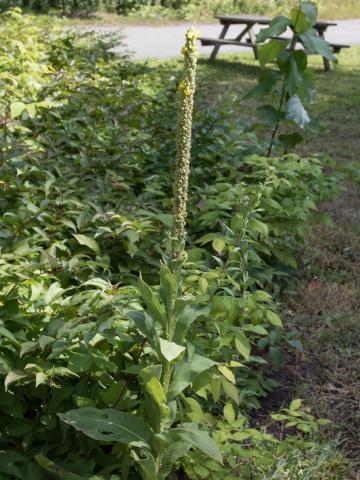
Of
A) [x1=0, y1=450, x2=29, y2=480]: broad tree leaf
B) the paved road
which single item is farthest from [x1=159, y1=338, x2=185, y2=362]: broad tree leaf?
the paved road

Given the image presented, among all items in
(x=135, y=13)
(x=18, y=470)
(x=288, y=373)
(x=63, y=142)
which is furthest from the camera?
(x=135, y=13)

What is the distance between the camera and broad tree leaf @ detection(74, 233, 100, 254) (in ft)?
10.4

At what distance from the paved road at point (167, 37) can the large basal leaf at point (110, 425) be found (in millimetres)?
9985

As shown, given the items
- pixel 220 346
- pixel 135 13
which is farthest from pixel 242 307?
pixel 135 13

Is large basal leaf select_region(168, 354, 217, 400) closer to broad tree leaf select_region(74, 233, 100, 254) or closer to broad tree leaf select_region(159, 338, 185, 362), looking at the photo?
broad tree leaf select_region(159, 338, 185, 362)

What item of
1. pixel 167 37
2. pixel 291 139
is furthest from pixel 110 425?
pixel 167 37

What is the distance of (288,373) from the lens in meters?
3.54

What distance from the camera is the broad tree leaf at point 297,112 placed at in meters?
4.72

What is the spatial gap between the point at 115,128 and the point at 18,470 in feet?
9.67

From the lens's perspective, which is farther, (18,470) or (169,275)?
(18,470)

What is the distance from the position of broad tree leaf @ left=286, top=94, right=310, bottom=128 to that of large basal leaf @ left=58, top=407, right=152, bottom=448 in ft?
10.1

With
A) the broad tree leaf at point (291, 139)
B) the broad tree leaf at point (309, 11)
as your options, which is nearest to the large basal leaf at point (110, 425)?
the broad tree leaf at point (291, 139)

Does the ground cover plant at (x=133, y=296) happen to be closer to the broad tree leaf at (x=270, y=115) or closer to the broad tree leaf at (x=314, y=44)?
the broad tree leaf at (x=270, y=115)

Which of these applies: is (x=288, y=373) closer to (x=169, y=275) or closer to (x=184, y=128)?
(x=169, y=275)
